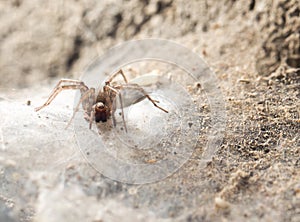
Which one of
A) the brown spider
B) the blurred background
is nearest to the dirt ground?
the blurred background

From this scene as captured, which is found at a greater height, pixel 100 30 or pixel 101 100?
pixel 100 30

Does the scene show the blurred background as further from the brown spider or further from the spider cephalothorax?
the spider cephalothorax

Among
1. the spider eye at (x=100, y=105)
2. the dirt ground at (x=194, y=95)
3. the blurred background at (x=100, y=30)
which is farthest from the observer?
the blurred background at (x=100, y=30)

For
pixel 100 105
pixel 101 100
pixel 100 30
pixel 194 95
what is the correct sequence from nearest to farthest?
pixel 100 105
pixel 101 100
pixel 194 95
pixel 100 30

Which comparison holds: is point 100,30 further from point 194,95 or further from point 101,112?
point 101,112

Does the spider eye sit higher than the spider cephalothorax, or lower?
higher

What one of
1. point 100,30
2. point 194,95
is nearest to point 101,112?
point 194,95

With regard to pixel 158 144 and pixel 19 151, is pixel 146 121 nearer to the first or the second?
pixel 158 144

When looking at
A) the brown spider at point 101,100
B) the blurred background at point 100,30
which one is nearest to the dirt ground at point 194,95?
the blurred background at point 100,30

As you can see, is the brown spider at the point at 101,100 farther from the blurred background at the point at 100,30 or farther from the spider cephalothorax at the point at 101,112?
the blurred background at the point at 100,30
